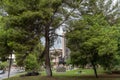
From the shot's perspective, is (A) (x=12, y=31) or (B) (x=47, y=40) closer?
(A) (x=12, y=31)

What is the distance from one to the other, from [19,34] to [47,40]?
3.24 m

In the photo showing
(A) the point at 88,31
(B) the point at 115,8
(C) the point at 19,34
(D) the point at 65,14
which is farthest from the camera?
(B) the point at 115,8

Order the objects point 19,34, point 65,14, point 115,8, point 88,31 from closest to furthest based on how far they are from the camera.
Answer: point 19,34, point 88,31, point 65,14, point 115,8

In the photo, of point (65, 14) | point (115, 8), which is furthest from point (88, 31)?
point (115, 8)

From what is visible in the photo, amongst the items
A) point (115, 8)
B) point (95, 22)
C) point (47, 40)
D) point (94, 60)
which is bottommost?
point (94, 60)

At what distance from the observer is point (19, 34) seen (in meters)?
18.2

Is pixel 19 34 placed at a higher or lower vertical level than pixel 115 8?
lower

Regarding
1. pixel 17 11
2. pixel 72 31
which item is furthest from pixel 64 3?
pixel 17 11

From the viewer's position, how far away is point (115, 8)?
2933 cm

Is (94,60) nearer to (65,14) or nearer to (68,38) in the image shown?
(68,38)

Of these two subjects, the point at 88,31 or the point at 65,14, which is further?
the point at 65,14

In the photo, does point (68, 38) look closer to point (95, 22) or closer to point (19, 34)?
point (95, 22)

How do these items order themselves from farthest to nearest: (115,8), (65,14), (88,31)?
(115,8) < (65,14) < (88,31)

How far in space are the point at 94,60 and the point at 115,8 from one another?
33.8 feet
